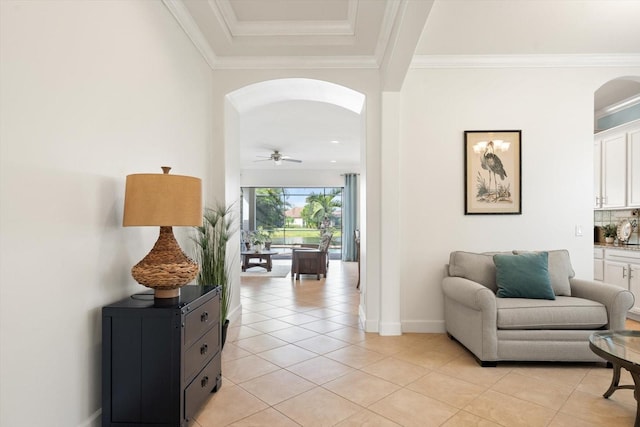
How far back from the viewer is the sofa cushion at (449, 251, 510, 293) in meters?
3.46

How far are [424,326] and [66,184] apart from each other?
11.2 ft

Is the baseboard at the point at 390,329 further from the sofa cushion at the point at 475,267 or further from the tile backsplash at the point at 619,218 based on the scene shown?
the tile backsplash at the point at 619,218

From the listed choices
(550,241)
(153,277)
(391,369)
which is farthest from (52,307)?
(550,241)

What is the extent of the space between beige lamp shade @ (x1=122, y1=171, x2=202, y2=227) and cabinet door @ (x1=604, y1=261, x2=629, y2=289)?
16.1ft

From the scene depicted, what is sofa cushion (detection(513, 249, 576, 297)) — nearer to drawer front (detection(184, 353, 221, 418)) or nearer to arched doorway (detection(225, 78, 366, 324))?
arched doorway (detection(225, 78, 366, 324))

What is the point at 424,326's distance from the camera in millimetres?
3867

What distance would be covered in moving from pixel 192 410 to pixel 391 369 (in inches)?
61.3

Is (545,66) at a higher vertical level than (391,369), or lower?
higher

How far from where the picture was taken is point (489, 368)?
2.93m

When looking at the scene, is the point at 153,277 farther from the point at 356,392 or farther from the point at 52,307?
the point at 356,392

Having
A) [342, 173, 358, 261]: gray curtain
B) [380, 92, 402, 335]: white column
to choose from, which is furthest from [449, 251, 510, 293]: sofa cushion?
[342, 173, 358, 261]: gray curtain

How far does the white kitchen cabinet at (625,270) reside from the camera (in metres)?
4.15

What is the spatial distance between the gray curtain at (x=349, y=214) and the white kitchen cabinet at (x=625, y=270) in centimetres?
652

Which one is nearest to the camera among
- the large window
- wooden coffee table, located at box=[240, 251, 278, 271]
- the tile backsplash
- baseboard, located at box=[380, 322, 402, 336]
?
baseboard, located at box=[380, 322, 402, 336]
